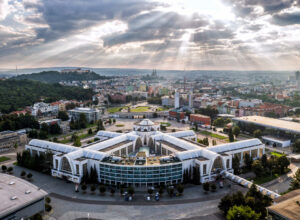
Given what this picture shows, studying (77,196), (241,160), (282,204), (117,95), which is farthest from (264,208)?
(117,95)

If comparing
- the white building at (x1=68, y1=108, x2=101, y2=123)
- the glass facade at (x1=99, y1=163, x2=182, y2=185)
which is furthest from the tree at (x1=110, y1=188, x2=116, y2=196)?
the white building at (x1=68, y1=108, x2=101, y2=123)

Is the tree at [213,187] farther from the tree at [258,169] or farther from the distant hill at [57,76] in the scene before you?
the distant hill at [57,76]

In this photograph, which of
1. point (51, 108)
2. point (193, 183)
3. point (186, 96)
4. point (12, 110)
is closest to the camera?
point (193, 183)

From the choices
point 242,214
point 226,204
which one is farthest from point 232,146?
point 242,214

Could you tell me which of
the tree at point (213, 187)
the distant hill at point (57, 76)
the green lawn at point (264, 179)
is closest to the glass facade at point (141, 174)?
the tree at point (213, 187)

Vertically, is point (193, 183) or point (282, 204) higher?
point (282, 204)

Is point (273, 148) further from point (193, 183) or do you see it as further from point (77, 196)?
point (77, 196)

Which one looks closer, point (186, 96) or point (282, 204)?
point (282, 204)

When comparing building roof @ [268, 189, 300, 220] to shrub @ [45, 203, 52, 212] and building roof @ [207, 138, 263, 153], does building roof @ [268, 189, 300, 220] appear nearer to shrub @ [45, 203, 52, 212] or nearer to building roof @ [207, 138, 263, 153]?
building roof @ [207, 138, 263, 153]
